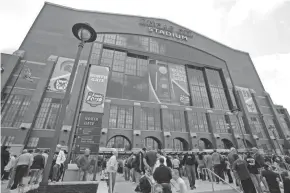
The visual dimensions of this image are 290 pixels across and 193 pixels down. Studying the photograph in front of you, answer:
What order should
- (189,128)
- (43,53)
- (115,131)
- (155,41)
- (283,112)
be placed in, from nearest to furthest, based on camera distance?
(115,131), (43,53), (189,128), (155,41), (283,112)

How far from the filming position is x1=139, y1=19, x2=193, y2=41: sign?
39094 mm

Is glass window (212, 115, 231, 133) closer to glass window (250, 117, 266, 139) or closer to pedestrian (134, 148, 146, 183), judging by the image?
glass window (250, 117, 266, 139)

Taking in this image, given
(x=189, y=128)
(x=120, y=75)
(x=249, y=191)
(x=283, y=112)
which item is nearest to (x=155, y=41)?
(x=120, y=75)

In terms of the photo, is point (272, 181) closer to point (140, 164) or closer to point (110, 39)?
point (140, 164)

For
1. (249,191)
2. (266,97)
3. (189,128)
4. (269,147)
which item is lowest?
(249,191)

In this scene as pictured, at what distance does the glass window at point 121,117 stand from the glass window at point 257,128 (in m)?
28.1

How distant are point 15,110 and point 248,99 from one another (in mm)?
48911

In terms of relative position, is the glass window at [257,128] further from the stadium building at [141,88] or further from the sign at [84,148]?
the sign at [84,148]

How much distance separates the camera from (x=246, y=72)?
44.4m

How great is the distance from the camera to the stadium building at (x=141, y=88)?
74.1 feet

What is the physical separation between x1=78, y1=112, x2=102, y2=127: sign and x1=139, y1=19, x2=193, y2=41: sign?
33724 mm

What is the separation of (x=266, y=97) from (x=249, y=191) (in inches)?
1810

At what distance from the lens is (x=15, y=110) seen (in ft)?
70.8

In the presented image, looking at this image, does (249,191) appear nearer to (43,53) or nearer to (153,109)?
(153,109)
